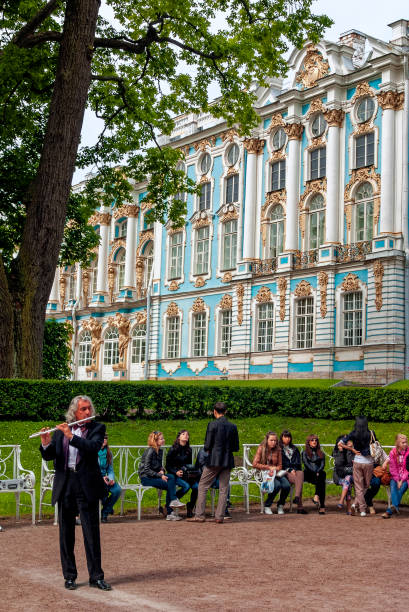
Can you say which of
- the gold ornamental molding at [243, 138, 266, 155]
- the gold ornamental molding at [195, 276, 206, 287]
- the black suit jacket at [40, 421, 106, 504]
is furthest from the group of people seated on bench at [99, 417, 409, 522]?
the gold ornamental molding at [195, 276, 206, 287]

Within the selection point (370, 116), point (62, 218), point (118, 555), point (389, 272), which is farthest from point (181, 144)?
point (118, 555)

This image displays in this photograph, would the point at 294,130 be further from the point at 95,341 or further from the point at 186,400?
the point at 95,341

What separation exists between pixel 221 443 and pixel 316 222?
23.9 m

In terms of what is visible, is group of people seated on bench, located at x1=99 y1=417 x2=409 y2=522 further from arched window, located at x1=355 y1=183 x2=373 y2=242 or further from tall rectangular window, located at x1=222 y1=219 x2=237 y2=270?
tall rectangular window, located at x1=222 y1=219 x2=237 y2=270

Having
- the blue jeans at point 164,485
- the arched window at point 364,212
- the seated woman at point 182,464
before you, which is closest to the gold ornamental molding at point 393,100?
the arched window at point 364,212

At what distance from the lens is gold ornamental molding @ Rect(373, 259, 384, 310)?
100 ft

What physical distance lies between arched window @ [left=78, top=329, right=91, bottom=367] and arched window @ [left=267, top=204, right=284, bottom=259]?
1730 cm

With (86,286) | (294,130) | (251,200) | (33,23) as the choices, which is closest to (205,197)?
(251,200)

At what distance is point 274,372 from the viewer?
34562mm

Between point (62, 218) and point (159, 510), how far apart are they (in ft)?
20.9

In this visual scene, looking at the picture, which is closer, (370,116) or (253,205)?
(370,116)

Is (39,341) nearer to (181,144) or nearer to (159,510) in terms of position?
(159,510)

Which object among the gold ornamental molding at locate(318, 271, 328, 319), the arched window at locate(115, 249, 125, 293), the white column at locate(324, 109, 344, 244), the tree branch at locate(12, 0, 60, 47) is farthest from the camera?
the arched window at locate(115, 249, 125, 293)

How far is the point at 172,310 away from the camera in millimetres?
42062
